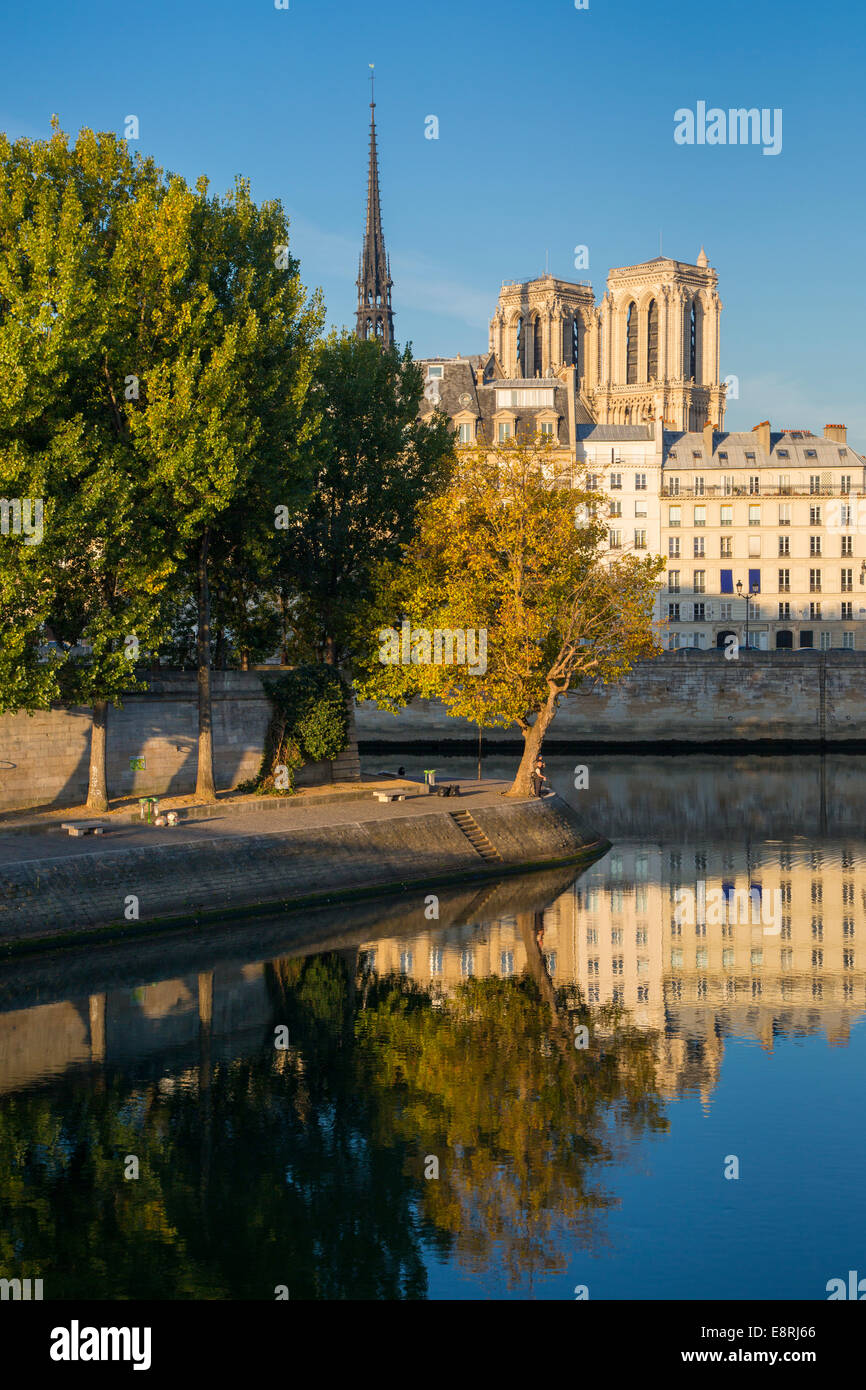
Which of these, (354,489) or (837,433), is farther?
(837,433)

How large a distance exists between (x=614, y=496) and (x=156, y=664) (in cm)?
6251

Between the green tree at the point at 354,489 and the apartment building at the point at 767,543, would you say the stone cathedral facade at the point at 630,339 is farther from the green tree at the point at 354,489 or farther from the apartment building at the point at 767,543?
the green tree at the point at 354,489

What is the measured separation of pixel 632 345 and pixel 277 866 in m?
153

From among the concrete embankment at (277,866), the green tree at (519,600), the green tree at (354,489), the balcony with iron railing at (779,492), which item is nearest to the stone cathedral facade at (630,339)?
the balcony with iron railing at (779,492)

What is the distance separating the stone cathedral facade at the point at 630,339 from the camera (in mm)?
177625

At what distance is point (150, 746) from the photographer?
48.3 meters

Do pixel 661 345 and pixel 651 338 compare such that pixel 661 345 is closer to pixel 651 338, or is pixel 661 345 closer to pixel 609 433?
pixel 651 338

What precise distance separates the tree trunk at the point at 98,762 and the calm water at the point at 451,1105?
8.47 meters

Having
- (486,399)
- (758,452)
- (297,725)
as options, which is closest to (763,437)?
(758,452)

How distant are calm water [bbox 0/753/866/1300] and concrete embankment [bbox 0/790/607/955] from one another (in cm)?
124

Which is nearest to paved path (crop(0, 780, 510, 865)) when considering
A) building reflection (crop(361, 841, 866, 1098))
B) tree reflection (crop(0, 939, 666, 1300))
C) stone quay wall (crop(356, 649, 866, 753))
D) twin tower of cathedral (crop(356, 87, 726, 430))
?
building reflection (crop(361, 841, 866, 1098))

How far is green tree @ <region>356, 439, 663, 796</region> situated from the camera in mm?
51781

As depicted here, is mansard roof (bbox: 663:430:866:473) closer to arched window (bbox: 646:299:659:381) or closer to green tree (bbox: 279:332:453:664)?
green tree (bbox: 279:332:453:664)
